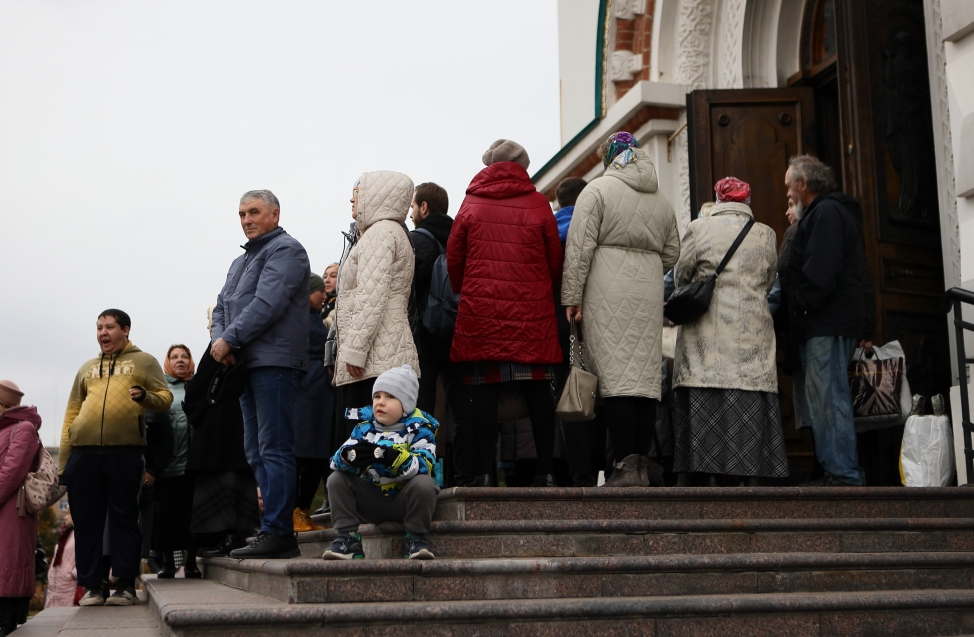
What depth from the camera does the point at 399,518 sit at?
5.21m

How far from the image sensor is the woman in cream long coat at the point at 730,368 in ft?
21.7

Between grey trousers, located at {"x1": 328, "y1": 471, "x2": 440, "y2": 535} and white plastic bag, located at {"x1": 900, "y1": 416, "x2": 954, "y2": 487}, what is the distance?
12.0 ft

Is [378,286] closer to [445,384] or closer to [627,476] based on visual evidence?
[445,384]

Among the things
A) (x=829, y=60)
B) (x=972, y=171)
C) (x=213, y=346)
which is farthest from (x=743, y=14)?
(x=213, y=346)

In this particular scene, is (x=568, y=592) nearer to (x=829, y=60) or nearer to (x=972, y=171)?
(x=972, y=171)

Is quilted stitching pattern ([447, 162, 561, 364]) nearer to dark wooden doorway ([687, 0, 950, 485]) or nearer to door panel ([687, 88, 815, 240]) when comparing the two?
dark wooden doorway ([687, 0, 950, 485])

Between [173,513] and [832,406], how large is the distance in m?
4.62

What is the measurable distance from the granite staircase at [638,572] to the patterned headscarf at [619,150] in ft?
6.58

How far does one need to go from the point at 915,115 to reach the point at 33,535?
6876 millimetres

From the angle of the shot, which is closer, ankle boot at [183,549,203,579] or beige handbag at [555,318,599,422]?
beige handbag at [555,318,599,422]

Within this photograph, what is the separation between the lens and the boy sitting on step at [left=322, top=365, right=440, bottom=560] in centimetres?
505

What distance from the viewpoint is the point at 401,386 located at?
5258 millimetres

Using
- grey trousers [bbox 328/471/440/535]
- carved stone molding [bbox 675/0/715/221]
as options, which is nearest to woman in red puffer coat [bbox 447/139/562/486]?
grey trousers [bbox 328/471/440/535]

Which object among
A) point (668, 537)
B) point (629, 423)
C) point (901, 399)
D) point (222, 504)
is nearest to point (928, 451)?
point (901, 399)
